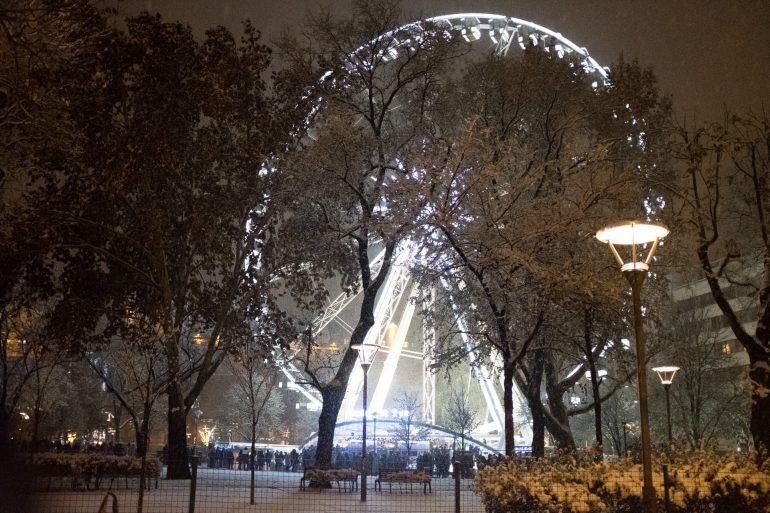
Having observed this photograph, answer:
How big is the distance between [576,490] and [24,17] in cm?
1060

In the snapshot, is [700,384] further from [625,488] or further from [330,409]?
[625,488]

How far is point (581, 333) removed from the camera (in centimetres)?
2317

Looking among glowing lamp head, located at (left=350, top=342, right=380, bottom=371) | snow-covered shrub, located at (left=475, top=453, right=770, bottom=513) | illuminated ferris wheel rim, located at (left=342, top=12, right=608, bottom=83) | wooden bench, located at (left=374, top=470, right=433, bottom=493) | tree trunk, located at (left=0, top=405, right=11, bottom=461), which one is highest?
illuminated ferris wheel rim, located at (left=342, top=12, right=608, bottom=83)

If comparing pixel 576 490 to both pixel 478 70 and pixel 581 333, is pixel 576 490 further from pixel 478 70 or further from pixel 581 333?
pixel 478 70

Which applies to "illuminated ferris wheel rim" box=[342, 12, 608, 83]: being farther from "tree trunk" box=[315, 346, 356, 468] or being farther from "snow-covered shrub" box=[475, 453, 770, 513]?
"snow-covered shrub" box=[475, 453, 770, 513]

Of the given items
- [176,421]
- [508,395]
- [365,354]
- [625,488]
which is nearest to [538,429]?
[365,354]

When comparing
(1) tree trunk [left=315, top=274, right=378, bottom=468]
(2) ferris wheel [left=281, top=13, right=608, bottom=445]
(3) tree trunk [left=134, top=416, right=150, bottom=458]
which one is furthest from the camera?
(2) ferris wheel [left=281, top=13, right=608, bottom=445]

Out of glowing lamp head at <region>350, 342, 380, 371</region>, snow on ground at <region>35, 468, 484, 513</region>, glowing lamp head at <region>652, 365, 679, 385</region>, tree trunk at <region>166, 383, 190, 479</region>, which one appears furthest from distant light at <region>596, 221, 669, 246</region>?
tree trunk at <region>166, 383, 190, 479</region>

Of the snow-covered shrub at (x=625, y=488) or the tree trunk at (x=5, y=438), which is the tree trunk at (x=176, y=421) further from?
the tree trunk at (x=5, y=438)

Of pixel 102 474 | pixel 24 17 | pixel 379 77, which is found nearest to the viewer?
pixel 24 17

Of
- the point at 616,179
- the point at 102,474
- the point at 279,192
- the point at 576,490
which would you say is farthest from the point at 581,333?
the point at 102,474

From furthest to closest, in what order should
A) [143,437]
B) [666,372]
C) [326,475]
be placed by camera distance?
[666,372] < [326,475] < [143,437]

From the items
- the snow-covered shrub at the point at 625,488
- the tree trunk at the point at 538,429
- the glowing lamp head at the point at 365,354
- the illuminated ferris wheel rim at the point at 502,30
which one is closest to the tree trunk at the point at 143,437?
the glowing lamp head at the point at 365,354

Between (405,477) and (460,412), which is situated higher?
(460,412)
